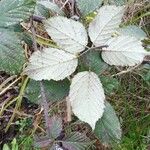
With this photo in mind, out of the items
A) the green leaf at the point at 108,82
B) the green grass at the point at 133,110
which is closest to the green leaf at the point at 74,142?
the green leaf at the point at 108,82

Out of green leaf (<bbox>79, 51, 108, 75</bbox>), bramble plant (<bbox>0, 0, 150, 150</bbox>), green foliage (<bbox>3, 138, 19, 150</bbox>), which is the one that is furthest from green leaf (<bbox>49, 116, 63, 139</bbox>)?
green foliage (<bbox>3, 138, 19, 150</bbox>)

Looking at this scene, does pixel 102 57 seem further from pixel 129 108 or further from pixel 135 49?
pixel 129 108

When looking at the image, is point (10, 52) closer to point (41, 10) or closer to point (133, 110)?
point (41, 10)

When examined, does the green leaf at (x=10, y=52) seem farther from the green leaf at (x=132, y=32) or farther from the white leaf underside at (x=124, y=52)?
the green leaf at (x=132, y=32)

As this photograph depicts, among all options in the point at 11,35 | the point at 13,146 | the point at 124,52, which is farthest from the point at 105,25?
the point at 13,146

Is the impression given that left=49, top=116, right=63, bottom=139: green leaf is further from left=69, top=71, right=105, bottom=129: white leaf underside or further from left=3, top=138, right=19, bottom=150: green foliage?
left=3, top=138, right=19, bottom=150: green foliage

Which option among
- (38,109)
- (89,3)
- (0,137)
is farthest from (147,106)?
(89,3)
